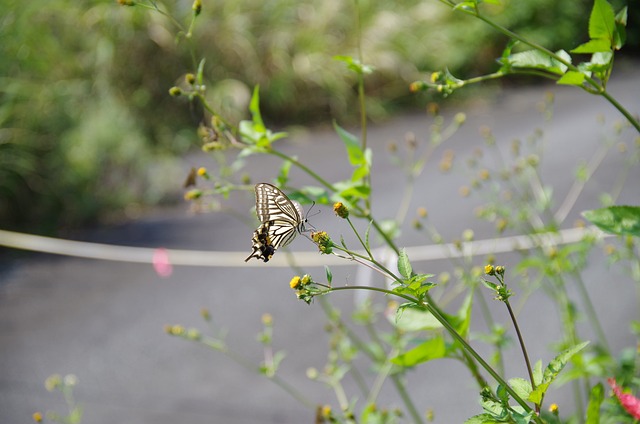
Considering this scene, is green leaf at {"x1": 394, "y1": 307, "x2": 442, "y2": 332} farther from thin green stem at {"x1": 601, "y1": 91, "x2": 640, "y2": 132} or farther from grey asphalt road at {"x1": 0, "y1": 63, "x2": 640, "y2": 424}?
grey asphalt road at {"x1": 0, "y1": 63, "x2": 640, "y2": 424}

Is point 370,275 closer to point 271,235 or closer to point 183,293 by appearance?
point 183,293

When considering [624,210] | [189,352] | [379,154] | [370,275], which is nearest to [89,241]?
[189,352]

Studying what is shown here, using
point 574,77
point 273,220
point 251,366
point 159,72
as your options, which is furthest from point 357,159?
point 159,72

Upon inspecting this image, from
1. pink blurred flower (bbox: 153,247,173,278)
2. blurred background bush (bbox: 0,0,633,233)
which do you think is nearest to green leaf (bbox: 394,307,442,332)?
pink blurred flower (bbox: 153,247,173,278)

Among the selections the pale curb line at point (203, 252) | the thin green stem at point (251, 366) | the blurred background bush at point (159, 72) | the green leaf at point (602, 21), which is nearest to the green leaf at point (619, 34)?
the green leaf at point (602, 21)

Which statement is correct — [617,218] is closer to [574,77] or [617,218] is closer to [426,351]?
[574,77]

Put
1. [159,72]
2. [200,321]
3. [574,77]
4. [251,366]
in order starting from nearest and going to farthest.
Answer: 1. [574,77]
2. [251,366]
3. [200,321]
4. [159,72]
